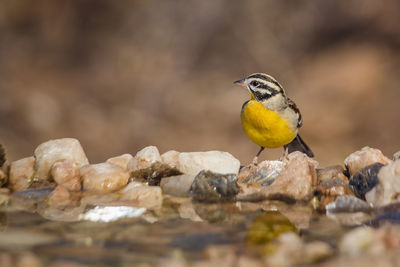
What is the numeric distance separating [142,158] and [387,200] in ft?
5.96

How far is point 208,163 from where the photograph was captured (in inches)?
151

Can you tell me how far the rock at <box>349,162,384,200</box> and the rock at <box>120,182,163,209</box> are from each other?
4.53ft

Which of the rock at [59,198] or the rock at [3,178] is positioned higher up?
the rock at [3,178]

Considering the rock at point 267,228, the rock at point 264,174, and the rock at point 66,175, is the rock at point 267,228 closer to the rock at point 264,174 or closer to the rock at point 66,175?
the rock at point 264,174

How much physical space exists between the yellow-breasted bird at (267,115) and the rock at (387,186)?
3.99 ft

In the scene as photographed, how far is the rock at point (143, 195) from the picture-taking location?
10.8 ft

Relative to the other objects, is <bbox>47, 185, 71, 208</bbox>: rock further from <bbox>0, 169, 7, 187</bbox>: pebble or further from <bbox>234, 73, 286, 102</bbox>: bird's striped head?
<bbox>234, 73, 286, 102</bbox>: bird's striped head

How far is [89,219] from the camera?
2867 mm

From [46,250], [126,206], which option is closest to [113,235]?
[46,250]

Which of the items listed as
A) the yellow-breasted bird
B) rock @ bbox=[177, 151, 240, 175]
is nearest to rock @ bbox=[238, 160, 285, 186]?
rock @ bbox=[177, 151, 240, 175]

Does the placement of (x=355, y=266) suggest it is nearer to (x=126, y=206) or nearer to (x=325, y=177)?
(x=126, y=206)

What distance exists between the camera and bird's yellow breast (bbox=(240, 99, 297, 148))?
419cm

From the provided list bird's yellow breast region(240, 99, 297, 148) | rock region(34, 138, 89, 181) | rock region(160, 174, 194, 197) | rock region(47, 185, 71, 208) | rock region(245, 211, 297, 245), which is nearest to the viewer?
rock region(245, 211, 297, 245)

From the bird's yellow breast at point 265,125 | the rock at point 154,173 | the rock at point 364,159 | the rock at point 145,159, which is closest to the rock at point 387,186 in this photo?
the rock at point 364,159
